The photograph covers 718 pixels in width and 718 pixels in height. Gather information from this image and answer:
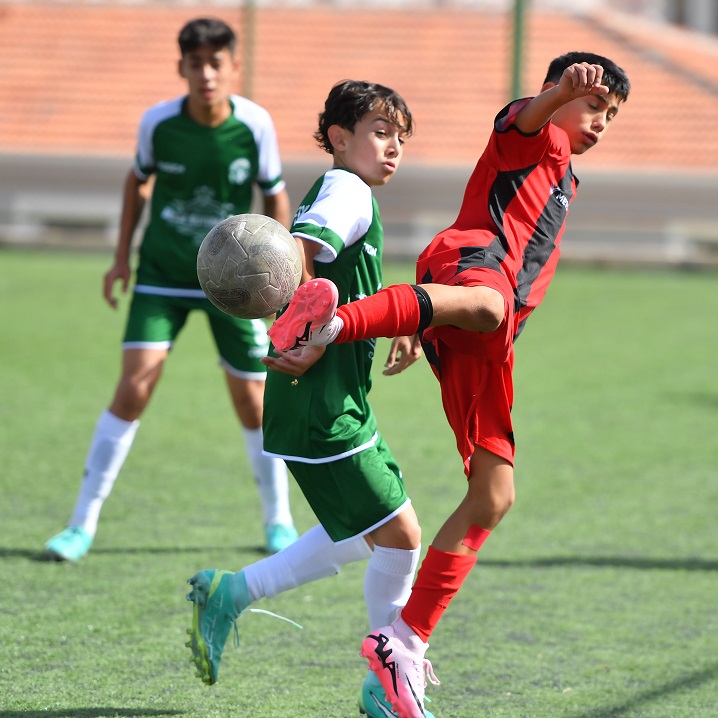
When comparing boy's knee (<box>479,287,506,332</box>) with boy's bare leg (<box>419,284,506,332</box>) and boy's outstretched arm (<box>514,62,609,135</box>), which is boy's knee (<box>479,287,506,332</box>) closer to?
boy's bare leg (<box>419,284,506,332</box>)

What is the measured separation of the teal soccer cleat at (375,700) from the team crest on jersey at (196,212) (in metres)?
2.54

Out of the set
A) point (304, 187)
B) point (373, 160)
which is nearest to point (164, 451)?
point (373, 160)

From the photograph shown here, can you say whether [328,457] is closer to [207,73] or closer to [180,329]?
[180,329]

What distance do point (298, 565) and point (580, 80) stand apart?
1.67 m

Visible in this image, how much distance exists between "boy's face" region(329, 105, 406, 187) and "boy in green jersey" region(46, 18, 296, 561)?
1755 millimetres

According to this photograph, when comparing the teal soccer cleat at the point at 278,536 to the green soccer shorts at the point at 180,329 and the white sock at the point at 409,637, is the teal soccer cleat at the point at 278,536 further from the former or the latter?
the white sock at the point at 409,637

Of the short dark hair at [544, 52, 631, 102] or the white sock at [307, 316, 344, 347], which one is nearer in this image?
the white sock at [307, 316, 344, 347]

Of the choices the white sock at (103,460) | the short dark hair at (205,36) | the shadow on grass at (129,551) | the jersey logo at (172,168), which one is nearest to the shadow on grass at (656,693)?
the shadow on grass at (129,551)

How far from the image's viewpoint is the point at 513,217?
363 centimetres

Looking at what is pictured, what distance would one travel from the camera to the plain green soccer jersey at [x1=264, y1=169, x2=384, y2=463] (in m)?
3.45

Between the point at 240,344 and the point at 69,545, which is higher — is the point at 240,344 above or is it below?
above

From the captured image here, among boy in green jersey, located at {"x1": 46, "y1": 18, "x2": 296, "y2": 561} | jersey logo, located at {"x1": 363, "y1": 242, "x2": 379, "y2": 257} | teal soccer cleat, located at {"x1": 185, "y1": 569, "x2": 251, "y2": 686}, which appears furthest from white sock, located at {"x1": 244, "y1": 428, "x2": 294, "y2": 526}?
jersey logo, located at {"x1": 363, "y1": 242, "x2": 379, "y2": 257}

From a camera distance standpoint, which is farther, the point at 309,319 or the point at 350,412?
the point at 350,412

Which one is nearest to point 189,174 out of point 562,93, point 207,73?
point 207,73
